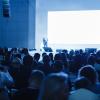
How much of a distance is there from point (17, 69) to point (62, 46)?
59.0 ft

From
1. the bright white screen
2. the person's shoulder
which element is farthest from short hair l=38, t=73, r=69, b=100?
the bright white screen

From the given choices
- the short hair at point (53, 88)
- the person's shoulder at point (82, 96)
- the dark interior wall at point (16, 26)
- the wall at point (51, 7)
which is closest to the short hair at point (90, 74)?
the person's shoulder at point (82, 96)

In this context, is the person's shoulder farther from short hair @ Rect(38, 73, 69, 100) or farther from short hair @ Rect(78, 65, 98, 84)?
short hair @ Rect(78, 65, 98, 84)

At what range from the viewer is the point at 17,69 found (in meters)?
7.23

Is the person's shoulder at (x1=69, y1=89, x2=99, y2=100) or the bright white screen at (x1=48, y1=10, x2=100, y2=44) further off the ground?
the bright white screen at (x1=48, y1=10, x2=100, y2=44)

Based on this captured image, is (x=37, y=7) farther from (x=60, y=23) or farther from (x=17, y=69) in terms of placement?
(x=17, y=69)

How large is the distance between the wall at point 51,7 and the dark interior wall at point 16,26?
4.99 metres

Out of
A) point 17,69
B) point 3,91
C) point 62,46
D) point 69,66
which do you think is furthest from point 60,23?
point 3,91

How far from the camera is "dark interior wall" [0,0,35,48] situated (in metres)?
19.8

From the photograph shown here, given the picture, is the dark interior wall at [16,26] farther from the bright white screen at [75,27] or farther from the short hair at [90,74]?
the short hair at [90,74]

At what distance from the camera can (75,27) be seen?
24656 mm

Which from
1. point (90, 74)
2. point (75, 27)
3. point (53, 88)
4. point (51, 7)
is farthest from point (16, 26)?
point (53, 88)

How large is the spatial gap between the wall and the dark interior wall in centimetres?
499

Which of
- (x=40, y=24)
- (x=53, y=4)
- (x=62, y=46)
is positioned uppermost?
(x=53, y=4)
